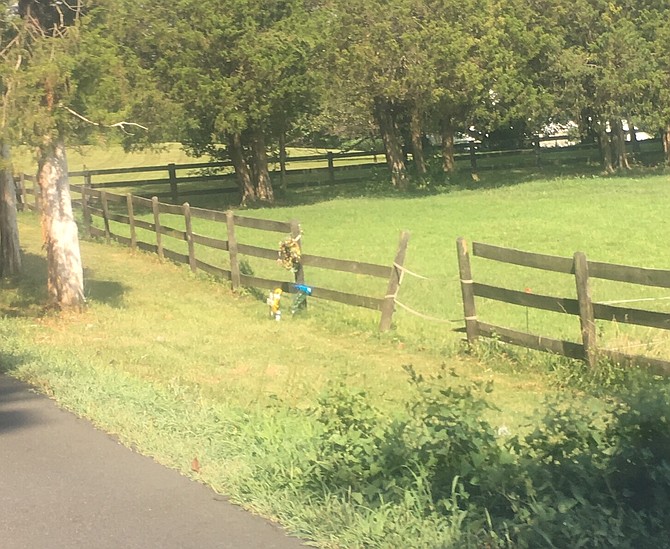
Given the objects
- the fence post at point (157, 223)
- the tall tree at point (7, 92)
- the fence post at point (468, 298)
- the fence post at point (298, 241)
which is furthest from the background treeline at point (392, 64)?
the fence post at point (468, 298)

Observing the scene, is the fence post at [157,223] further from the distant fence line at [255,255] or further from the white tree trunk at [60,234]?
the white tree trunk at [60,234]

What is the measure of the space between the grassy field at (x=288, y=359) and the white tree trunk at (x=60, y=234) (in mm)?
340

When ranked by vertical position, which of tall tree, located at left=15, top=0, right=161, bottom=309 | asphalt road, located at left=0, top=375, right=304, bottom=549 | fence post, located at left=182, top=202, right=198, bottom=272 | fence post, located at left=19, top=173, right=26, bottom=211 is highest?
tall tree, located at left=15, top=0, right=161, bottom=309

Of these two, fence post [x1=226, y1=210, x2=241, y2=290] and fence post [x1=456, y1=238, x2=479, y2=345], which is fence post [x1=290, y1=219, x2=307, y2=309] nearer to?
fence post [x1=226, y1=210, x2=241, y2=290]

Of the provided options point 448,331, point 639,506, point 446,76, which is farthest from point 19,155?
point 446,76

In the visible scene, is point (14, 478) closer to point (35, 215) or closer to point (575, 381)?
point (575, 381)

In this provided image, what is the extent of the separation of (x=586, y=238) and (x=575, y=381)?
35.7 feet

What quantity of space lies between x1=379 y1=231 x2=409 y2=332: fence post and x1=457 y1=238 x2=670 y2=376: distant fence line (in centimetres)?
119

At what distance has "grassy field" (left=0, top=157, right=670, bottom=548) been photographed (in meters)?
5.24

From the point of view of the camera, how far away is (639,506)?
4.27 m

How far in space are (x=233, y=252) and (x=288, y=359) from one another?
4.65 meters

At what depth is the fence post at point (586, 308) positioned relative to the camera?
8.45m

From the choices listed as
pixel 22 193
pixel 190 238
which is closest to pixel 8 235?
pixel 190 238

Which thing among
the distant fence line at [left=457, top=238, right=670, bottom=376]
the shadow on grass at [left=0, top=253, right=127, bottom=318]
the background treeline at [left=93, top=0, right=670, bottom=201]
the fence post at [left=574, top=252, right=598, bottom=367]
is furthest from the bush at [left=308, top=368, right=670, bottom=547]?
the background treeline at [left=93, top=0, right=670, bottom=201]
